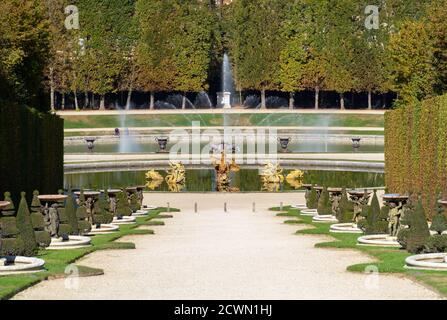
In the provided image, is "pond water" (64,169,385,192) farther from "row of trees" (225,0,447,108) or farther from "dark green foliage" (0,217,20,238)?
"row of trees" (225,0,447,108)

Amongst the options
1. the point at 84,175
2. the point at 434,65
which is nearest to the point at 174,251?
the point at 434,65

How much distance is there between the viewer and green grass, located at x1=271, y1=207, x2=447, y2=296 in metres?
18.9

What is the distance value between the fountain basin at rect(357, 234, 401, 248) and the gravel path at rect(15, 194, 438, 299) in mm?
1126

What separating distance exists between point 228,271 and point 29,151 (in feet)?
63.7

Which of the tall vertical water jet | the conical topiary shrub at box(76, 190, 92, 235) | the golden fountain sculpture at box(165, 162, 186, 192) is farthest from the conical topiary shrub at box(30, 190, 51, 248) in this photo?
the tall vertical water jet

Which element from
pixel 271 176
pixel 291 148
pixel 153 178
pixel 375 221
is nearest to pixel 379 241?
pixel 375 221

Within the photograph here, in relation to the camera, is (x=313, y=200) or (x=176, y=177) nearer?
(x=313, y=200)

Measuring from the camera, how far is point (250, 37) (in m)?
105

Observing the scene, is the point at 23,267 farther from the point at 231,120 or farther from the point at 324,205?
the point at 231,120

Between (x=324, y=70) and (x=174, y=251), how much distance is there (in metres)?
79.5

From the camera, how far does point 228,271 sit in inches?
822

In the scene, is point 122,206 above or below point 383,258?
above
